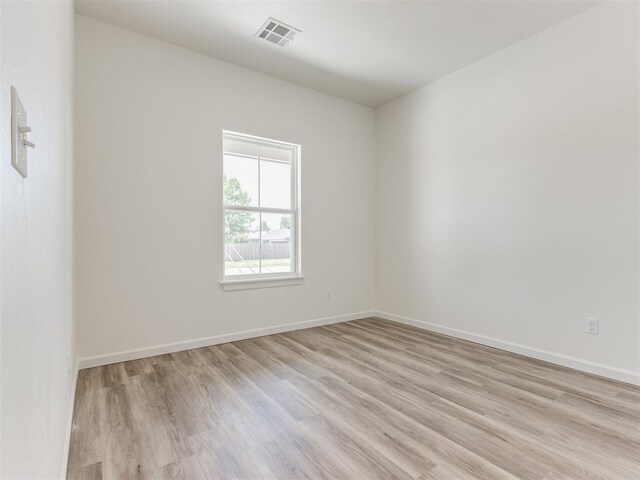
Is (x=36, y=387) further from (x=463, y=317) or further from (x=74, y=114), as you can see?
(x=463, y=317)

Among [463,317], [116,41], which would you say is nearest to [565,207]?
[463,317]

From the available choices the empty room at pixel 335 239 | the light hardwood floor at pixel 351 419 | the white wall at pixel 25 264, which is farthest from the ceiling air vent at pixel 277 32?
the light hardwood floor at pixel 351 419

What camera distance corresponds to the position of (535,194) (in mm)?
3064

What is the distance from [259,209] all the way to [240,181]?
36cm

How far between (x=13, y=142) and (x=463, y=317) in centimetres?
383

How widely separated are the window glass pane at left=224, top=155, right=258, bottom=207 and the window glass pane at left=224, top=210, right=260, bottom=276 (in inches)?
5.4

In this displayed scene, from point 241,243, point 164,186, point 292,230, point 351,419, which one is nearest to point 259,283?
point 241,243

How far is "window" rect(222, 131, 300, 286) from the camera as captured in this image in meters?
3.64

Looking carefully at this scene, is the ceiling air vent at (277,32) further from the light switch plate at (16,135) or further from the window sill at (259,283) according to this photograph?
the light switch plate at (16,135)

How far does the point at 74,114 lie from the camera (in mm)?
2771

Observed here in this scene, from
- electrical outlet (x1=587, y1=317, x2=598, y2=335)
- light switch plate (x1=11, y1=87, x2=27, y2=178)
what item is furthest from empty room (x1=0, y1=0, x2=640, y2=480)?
light switch plate (x1=11, y1=87, x2=27, y2=178)

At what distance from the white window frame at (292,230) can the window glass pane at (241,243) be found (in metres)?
0.05

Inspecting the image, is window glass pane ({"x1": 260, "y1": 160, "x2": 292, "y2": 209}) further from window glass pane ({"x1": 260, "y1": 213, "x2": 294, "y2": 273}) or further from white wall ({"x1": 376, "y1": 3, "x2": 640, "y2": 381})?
white wall ({"x1": 376, "y1": 3, "x2": 640, "y2": 381})

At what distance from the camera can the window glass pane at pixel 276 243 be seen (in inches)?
154
